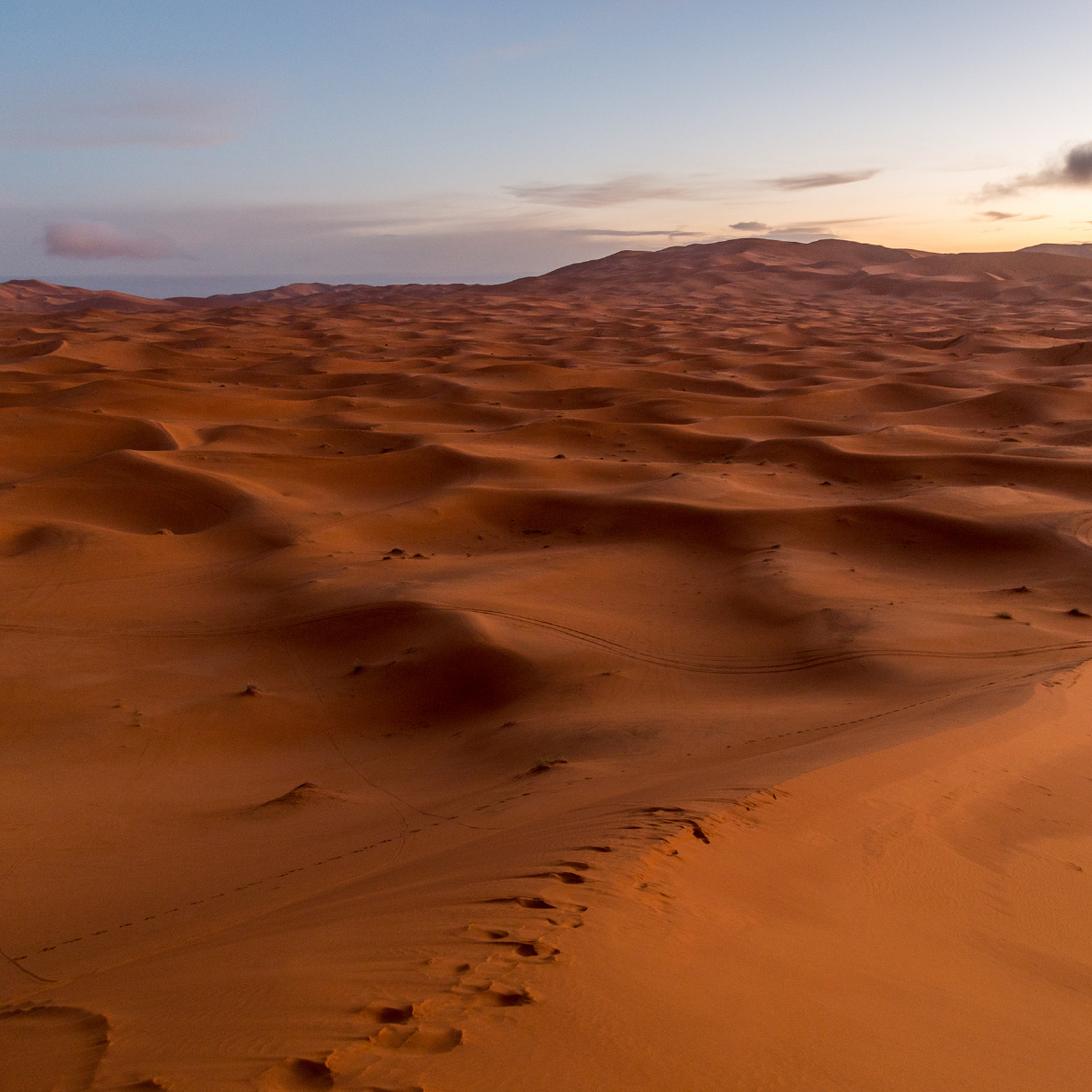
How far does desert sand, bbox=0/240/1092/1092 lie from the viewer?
2225mm

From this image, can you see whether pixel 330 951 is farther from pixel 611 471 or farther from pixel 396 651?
pixel 611 471

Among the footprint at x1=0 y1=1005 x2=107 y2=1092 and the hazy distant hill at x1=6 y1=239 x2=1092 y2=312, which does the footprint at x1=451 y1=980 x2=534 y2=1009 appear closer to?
the footprint at x1=0 y1=1005 x2=107 y2=1092

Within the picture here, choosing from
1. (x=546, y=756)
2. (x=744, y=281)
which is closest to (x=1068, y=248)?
(x=744, y=281)

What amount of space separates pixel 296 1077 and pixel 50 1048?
0.61m

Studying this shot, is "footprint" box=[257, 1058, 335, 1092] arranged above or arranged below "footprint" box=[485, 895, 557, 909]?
above

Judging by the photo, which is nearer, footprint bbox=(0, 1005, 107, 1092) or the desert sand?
footprint bbox=(0, 1005, 107, 1092)

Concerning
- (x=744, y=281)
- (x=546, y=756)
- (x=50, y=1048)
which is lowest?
(x=546, y=756)

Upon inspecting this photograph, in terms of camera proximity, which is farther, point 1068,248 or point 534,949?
point 1068,248

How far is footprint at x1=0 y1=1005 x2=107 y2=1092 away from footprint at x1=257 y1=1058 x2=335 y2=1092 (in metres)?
0.35

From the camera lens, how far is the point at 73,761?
5145 millimetres

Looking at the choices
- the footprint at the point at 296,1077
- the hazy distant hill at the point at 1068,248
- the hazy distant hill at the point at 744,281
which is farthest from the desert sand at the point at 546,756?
the hazy distant hill at the point at 1068,248

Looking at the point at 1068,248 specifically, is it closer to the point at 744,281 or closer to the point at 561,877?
the point at 744,281

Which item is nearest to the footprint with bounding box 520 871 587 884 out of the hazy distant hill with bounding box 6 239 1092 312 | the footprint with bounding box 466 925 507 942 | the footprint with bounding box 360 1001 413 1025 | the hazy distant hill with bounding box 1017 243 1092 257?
the footprint with bounding box 466 925 507 942

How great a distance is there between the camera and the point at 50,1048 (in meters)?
2.15
